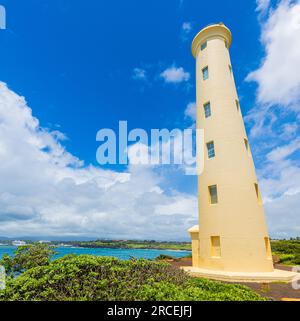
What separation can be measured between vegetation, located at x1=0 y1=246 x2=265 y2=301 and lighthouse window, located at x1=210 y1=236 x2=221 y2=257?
5664mm

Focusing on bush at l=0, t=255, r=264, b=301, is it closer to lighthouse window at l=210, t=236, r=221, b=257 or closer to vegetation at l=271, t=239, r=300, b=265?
lighthouse window at l=210, t=236, r=221, b=257

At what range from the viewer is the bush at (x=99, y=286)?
236 inches

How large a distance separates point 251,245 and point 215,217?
2.33 m

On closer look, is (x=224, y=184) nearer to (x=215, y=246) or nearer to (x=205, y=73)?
(x=215, y=246)

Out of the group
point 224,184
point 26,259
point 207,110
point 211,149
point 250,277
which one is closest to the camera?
point 26,259

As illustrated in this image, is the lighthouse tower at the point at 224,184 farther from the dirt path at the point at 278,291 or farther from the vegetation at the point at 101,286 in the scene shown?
the vegetation at the point at 101,286

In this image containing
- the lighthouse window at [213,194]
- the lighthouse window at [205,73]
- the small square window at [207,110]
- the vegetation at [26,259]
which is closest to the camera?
the vegetation at [26,259]

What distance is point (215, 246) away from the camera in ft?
43.5

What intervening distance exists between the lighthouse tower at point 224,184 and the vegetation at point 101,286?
18.6ft

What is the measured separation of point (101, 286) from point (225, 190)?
9255mm

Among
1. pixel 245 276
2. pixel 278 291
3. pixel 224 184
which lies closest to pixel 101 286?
pixel 278 291

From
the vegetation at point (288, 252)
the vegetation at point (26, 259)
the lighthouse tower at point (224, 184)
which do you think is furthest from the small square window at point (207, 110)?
the vegetation at point (288, 252)

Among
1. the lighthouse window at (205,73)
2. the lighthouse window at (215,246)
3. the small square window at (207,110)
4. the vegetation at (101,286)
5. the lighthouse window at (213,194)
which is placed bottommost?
the vegetation at (101,286)
